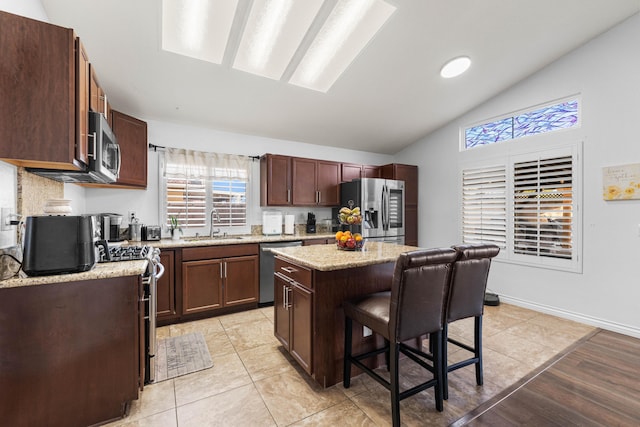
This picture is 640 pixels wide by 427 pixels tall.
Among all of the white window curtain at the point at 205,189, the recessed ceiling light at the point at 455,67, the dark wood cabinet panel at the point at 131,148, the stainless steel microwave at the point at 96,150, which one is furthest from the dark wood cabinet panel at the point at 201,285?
the recessed ceiling light at the point at 455,67

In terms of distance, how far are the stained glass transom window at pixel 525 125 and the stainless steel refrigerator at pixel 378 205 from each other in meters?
1.34

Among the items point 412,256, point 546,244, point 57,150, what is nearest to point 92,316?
point 57,150

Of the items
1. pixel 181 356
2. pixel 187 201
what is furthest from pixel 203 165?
pixel 181 356

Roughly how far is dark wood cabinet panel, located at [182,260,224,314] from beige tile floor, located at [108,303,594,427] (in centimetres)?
39

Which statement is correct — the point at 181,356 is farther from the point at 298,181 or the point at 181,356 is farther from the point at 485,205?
the point at 485,205

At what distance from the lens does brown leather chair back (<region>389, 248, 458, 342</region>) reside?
157cm

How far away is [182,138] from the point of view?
150 inches

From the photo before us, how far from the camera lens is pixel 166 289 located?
10.1 feet

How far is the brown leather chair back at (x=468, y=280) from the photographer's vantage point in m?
1.82

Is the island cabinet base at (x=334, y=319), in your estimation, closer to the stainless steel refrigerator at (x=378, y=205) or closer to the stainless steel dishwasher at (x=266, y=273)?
the stainless steel dishwasher at (x=266, y=273)

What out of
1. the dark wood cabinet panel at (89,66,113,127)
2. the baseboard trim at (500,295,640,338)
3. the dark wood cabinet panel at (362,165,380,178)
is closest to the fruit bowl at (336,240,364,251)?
the dark wood cabinet panel at (89,66,113,127)

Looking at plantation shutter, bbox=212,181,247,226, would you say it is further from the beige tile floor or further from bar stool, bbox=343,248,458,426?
bar stool, bbox=343,248,458,426

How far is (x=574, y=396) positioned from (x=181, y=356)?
305cm

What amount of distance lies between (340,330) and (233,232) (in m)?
2.64
